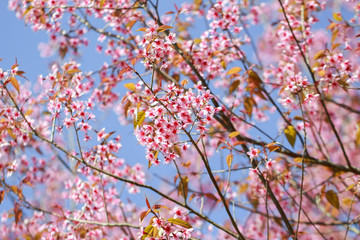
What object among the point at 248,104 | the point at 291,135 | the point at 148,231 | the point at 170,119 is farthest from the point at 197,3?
the point at 148,231

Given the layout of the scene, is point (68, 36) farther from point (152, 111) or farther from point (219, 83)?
point (152, 111)

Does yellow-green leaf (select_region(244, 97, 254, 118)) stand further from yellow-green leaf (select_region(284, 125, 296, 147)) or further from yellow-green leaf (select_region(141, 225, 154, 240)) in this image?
yellow-green leaf (select_region(141, 225, 154, 240))

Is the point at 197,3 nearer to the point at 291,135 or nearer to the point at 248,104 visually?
the point at 248,104

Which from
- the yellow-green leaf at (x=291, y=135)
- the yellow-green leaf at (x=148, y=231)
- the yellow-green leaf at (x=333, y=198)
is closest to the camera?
the yellow-green leaf at (x=148, y=231)

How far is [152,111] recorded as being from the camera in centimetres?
206

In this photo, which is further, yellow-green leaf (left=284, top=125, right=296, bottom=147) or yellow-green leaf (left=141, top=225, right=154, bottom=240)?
yellow-green leaf (left=284, top=125, right=296, bottom=147)

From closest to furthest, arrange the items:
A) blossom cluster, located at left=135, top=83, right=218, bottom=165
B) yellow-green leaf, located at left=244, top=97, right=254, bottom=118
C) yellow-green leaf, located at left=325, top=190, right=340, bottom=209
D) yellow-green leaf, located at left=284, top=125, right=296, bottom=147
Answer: blossom cluster, located at left=135, top=83, right=218, bottom=165, yellow-green leaf, located at left=325, top=190, right=340, bottom=209, yellow-green leaf, located at left=284, top=125, right=296, bottom=147, yellow-green leaf, located at left=244, top=97, right=254, bottom=118

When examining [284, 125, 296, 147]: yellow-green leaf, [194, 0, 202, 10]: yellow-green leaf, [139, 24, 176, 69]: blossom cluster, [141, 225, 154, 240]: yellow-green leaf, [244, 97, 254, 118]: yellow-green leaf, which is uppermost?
[194, 0, 202, 10]: yellow-green leaf

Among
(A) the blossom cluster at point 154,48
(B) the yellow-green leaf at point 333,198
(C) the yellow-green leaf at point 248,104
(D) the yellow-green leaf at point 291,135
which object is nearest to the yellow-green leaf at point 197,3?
(C) the yellow-green leaf at point 248,104

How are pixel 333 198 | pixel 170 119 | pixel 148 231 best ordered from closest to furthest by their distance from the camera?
1. pixel 148 231
2. pixel 170 119
3. pixel 333 198

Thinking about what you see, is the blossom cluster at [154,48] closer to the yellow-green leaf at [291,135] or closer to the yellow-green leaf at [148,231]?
the yellow-green leaf at [148,231]

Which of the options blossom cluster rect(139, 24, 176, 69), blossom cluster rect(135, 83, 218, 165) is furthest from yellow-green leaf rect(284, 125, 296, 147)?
blossom cluster rect(139, 24, 176, 69)

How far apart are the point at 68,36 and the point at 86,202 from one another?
233cm

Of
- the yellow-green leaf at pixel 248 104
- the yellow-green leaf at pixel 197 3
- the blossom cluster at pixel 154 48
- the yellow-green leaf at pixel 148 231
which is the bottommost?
the yellow-green leaf at pixel 148 231
